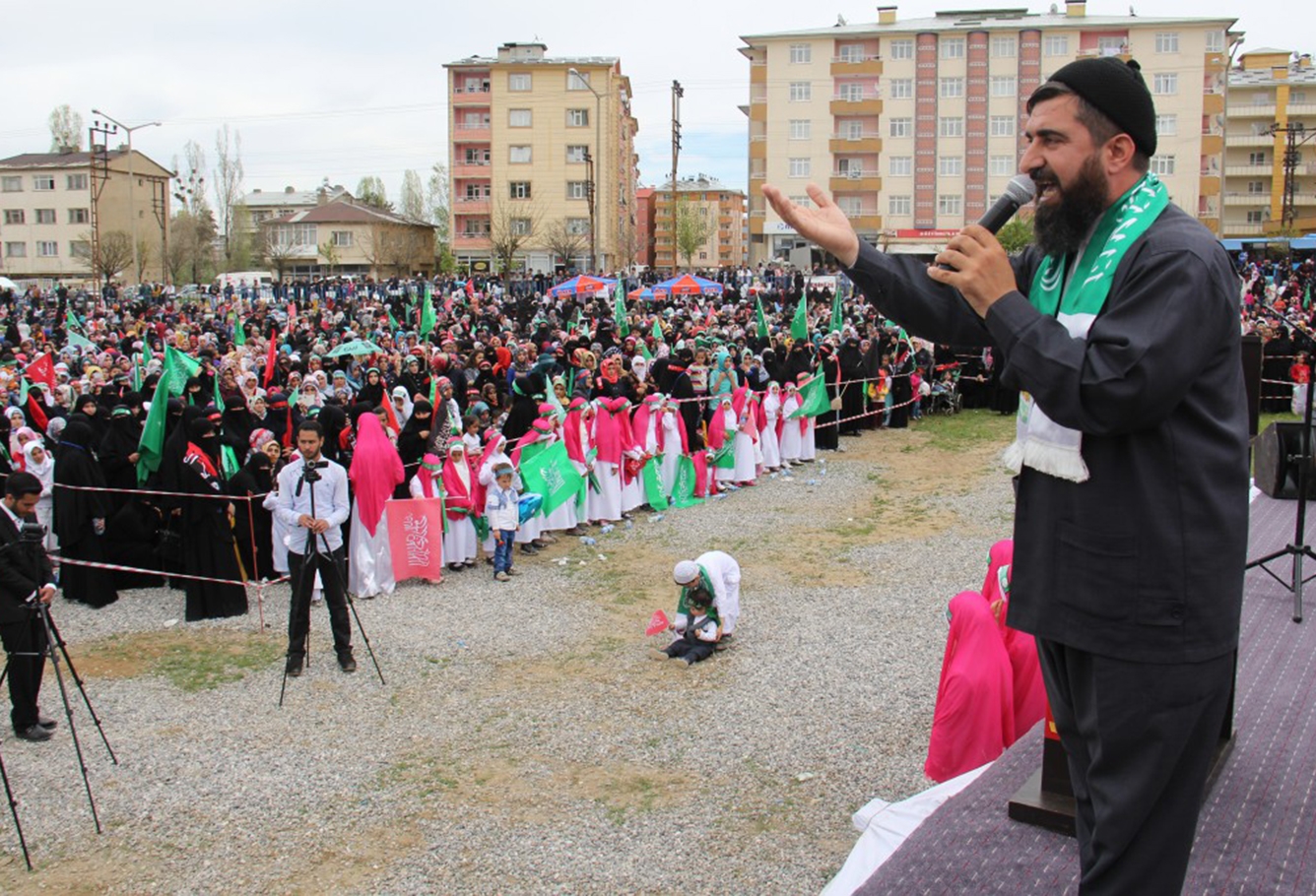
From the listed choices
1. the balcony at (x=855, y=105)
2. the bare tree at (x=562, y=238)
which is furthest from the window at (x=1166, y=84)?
the bare tree at (x=562, y=238)

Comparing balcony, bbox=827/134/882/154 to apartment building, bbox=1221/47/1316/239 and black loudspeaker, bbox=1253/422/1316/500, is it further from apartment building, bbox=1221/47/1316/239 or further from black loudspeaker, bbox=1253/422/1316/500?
black loudspeaker, bbox=1253/422/1316/500

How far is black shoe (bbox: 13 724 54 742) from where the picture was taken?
7.00 metres

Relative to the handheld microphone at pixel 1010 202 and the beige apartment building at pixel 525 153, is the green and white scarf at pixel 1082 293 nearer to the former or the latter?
the handheld microphone at pixel 1010 202

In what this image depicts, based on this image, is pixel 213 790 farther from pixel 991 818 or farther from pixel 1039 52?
pixel 1039 52

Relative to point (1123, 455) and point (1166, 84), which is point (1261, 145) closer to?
point (1166, 84)

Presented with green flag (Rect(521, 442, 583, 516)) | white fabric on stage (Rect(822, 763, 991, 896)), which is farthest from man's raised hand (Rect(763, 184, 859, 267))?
green flag (Rect(521, 442, 583, 516))

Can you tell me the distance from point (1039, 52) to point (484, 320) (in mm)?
47179

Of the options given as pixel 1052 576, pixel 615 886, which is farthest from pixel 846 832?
pixel 1052 576

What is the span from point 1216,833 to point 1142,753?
5.85 feet

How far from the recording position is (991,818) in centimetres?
369

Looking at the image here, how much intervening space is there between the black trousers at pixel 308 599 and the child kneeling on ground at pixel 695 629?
2.28m

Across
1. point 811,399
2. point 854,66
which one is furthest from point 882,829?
point 854,66

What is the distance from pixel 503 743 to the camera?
Answer: 690 cm

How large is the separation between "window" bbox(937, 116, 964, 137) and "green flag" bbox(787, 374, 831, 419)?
5197 cm
